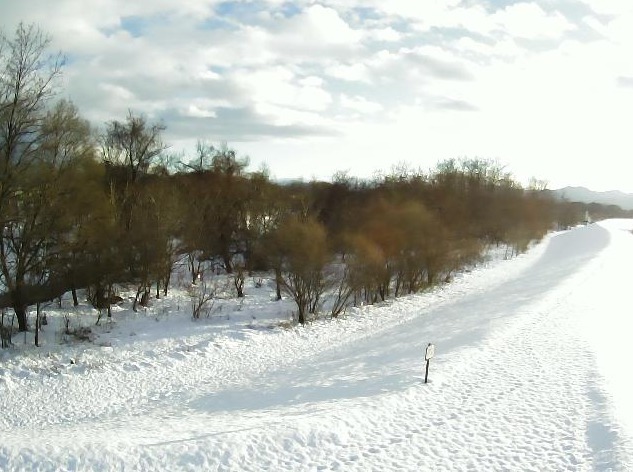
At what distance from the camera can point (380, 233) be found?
3139 cm

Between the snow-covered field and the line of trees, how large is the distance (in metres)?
2.08

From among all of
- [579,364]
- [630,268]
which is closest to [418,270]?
[579,364]

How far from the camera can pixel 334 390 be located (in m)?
14.1

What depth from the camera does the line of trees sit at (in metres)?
19.8

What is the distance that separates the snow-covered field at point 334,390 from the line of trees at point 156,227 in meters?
2.08

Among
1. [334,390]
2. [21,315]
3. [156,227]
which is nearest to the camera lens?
[334,390]

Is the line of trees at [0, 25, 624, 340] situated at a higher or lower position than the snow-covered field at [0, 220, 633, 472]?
higher

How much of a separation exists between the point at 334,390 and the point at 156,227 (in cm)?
1572

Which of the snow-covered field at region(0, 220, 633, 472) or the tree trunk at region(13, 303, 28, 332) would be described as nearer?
the snow-covered field at region(0, 220, 633, 472)

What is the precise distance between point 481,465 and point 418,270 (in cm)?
2284

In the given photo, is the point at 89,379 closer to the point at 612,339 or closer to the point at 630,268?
the point at 612,339

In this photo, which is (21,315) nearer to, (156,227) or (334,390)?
(156,227)

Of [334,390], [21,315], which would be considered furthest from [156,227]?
[334,390]

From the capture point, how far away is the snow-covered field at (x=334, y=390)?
31.9 ft
